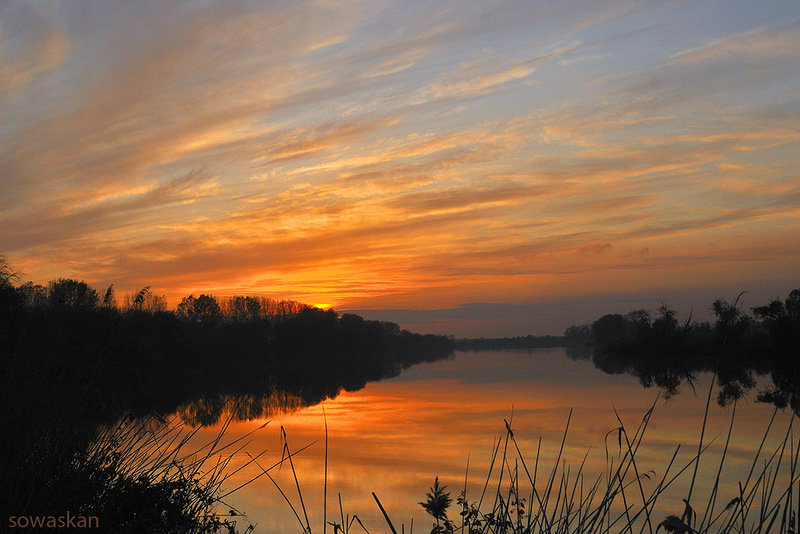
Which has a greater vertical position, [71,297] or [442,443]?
[71,297]

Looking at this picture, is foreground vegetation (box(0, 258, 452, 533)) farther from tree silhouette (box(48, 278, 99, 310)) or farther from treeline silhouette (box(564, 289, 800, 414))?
treeline silhouette (box(564, 289, 800, 414))

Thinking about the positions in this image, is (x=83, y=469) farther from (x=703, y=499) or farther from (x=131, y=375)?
(x=703, y=499)

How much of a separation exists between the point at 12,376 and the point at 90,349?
2.15 feet

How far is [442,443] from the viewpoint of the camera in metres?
15.3

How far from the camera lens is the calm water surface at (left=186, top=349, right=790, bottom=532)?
9.63 metres

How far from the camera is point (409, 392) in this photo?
33781 mm

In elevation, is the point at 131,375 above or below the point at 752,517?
above

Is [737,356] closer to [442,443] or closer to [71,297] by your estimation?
[442,443]

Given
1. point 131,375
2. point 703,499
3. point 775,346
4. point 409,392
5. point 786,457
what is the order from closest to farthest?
point 131,375, point 703,499, point 786,457, point 409,392, point 775,346

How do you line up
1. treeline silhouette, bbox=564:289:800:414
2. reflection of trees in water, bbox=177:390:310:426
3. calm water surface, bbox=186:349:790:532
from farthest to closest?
treeline silhouette, bbox=564:289:800:414, reflection of trees in water, bbox=177:390:310:426, calm water surface, bbox=186:349:790:532

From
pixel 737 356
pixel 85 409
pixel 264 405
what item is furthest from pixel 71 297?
pixel 737 356

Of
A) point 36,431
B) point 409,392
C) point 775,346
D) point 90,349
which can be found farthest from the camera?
point 775,346

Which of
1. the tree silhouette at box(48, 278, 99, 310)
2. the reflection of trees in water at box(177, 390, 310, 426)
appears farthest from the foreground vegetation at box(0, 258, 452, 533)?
the reflection of trees in water at box(177, 390, 310, 426)

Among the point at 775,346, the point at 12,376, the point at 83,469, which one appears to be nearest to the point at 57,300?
the point at 12,376
